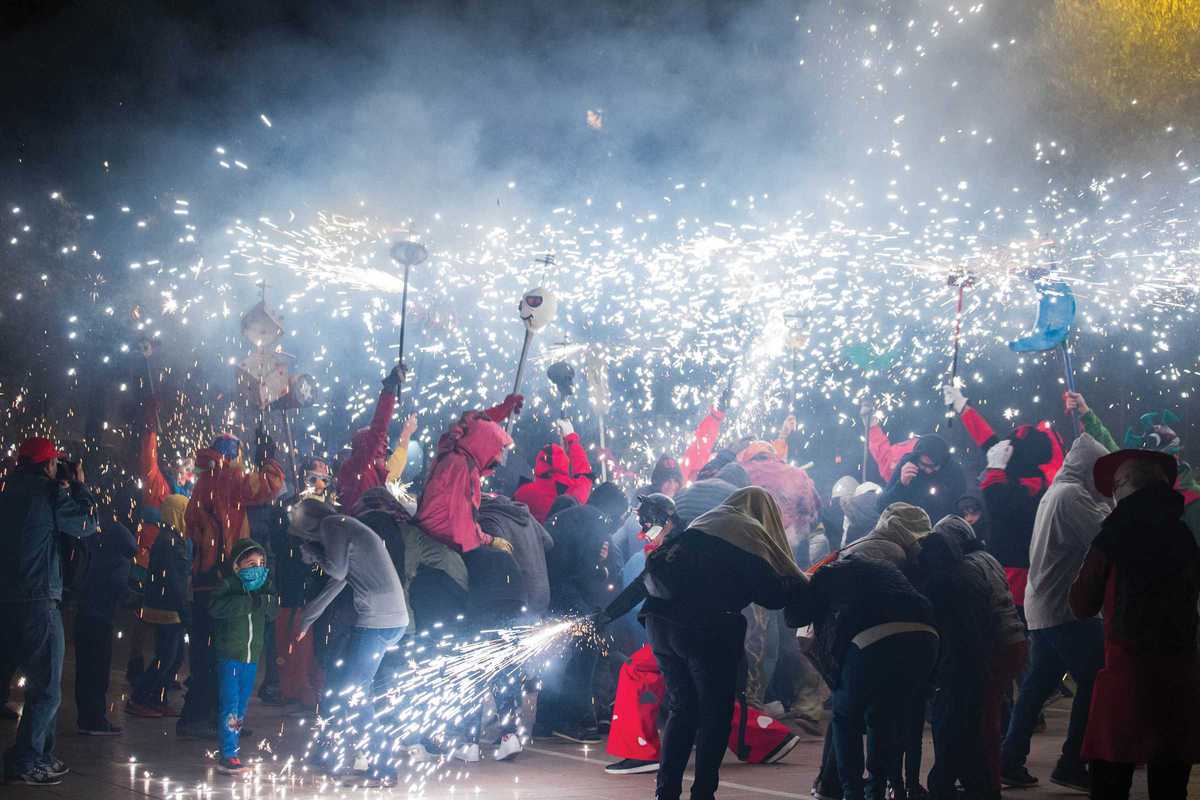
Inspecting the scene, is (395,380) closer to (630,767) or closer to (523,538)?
(523,538)

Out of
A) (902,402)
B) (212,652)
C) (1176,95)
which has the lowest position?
(212,652)

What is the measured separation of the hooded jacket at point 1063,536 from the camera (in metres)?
6.61

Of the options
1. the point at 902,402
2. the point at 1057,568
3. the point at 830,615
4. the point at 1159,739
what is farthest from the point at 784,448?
the point at 1159,739

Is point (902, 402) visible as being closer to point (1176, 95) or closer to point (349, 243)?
point (1176, 95)

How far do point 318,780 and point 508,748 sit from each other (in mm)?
1296

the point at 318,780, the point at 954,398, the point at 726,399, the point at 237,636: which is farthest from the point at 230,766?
the point at 726,399

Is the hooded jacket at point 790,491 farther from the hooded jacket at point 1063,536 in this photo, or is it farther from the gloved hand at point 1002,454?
the hooded jacket at point 1063,536

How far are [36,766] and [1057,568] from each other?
5691 mm

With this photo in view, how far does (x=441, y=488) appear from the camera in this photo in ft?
25.8

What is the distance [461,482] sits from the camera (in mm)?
7926

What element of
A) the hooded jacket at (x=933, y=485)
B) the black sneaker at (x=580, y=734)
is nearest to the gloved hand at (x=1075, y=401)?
the hooded jacket at (x=933, y=485)

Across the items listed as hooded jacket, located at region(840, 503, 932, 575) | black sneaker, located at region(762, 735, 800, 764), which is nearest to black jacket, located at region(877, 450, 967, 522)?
black sneaker, located at region(762, 735, 800, 764)

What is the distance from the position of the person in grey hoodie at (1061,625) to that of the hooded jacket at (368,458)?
470 cm

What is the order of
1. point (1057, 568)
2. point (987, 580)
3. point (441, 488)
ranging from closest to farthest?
point (987, 580) < point (1057, 568) < point (441, 488)
